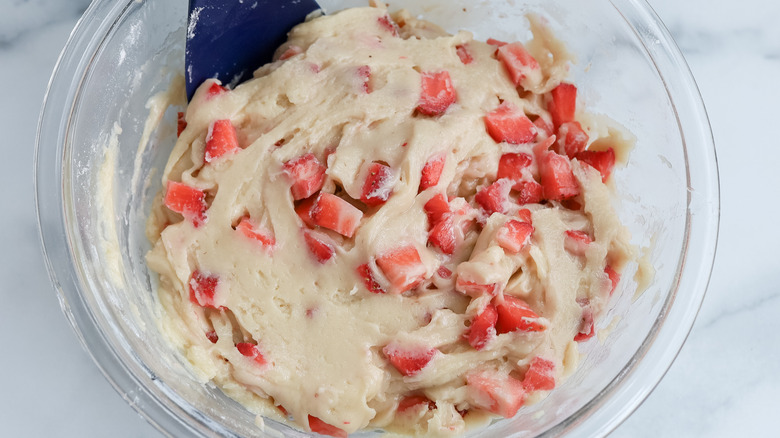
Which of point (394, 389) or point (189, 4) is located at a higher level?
point (189, 4)

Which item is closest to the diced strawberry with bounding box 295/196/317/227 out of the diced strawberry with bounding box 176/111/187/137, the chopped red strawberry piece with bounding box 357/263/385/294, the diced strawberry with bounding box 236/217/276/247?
the diced strawberry with bounding box 236/217/276/247

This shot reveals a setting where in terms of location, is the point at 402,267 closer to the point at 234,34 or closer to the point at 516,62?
the point at 516,62

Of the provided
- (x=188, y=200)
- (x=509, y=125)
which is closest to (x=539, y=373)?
(x=509, y=125)

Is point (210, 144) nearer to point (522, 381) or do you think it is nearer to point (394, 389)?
point (394, 389)

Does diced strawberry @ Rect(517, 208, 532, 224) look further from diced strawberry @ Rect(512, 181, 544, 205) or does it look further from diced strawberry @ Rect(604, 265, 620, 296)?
diced strawberry @ Rect(604, 265, 620, 296)

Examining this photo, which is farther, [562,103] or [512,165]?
[562,103]

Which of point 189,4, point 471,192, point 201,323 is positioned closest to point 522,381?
point 471,192
